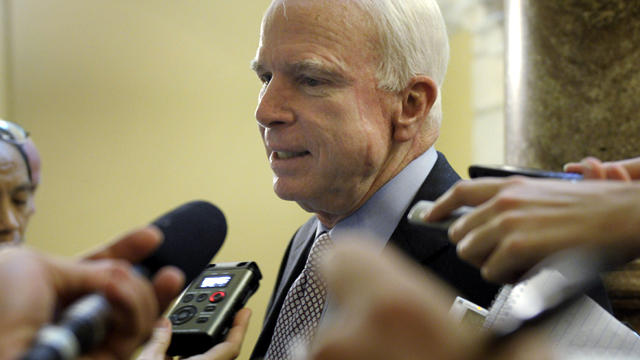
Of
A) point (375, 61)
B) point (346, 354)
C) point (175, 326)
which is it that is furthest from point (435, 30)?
point (346, 354)

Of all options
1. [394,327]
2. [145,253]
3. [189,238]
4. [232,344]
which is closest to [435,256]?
[232,344]

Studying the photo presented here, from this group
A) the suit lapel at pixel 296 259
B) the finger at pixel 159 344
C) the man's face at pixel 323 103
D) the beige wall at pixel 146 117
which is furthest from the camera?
the beige wall at pixel 146 117

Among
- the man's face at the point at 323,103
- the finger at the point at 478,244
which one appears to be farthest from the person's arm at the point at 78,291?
the man's face at the point at 323,103

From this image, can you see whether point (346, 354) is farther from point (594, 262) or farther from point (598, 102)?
point (598, 102)

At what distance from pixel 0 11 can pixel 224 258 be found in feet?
5.45

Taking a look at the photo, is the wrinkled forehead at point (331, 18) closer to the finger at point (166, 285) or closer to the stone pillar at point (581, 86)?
the stone pillar at point (581, 86)

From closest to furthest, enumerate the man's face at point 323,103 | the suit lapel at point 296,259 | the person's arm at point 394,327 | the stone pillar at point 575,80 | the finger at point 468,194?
the person's arm at point 394,327, the finger at point 468,194, the man's face at point 323,103, the suit lapel at point 296,259, the stone pillar at point 575,80

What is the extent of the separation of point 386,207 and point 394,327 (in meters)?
0.99

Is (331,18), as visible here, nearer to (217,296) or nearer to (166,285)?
(217,296)

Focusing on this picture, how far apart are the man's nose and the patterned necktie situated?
0.26 metres

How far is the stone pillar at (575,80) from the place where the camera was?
1.69 metres

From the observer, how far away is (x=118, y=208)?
3.49m

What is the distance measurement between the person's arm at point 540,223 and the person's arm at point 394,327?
0.16 m

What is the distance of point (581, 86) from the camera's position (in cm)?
174
